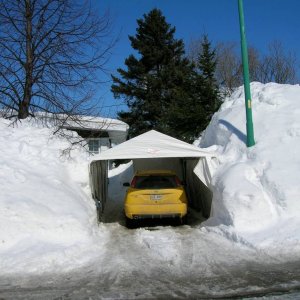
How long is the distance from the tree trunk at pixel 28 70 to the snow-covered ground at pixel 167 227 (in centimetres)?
217

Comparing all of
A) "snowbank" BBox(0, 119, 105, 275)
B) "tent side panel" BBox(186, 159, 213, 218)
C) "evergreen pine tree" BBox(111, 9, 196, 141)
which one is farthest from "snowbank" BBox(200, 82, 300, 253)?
"evergreen pine tree" BBox(111, 9, 196, 141)

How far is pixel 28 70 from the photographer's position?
51.6ft

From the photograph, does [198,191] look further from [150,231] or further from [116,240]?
[116,240]

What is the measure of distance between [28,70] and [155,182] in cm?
745

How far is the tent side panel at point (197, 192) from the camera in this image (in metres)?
12.6

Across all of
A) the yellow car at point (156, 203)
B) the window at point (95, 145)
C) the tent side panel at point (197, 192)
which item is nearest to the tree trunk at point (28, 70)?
the tent side panel at point (197, 192)

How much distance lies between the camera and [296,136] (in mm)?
11195

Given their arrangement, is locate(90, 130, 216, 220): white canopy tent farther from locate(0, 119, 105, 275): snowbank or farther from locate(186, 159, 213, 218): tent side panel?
locate(0, 119, 105, 275): snowbank

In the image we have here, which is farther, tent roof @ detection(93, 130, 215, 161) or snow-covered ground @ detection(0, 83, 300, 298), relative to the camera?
tent roof @ detection(93, 130, 215, 161)

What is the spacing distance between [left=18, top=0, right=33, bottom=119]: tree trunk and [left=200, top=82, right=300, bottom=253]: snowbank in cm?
735

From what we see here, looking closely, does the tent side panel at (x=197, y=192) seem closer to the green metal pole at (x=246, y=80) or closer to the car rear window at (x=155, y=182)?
the car rear window at (x=155, y=182)

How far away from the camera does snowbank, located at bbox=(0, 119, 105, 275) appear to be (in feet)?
25.1

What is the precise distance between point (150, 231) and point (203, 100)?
13.0 metres

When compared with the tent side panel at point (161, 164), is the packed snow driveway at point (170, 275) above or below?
below
